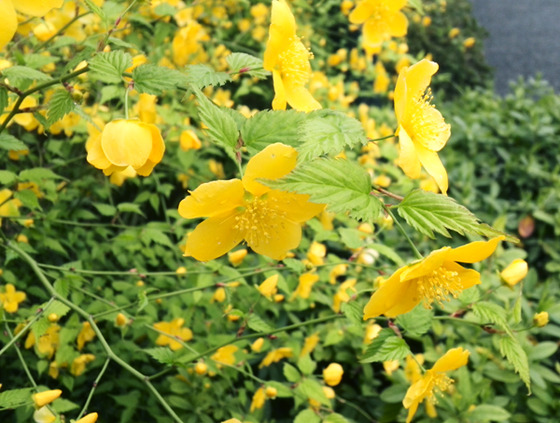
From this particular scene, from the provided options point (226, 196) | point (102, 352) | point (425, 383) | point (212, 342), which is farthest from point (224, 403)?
point (226, 196)

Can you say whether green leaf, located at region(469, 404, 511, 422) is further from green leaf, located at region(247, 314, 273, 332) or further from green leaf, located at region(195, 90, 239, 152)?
green leaf, located at region(195, 90, 239, 152)

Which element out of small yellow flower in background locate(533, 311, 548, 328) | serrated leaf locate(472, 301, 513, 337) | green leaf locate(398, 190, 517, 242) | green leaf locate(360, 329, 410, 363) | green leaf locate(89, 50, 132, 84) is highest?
green leaf locate(89, 50, 132, 84)

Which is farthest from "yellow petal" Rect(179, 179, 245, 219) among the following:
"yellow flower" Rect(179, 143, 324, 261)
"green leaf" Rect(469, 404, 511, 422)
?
"green leaf" Rect(469, 404, 511, 422)

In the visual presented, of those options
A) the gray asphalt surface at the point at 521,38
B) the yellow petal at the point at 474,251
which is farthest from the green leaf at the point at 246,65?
the gray asphalt surface at the point at 521,38

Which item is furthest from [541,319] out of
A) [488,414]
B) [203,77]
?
[203,77]

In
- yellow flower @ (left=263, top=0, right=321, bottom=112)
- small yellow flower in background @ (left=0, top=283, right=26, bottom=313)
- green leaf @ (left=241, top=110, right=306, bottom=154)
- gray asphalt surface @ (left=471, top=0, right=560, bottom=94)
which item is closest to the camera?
green leaf @ (left=241, top=110, right=306, bottom=154)

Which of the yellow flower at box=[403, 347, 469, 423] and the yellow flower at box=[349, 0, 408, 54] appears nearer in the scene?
the yellow flower at box=[403, 347, 469, 423]

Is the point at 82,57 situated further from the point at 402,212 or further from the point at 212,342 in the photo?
the point at 212,342

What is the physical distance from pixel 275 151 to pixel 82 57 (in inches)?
14.2

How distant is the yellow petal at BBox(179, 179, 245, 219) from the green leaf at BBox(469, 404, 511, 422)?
3.73 feet

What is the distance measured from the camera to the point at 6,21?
1.92ft

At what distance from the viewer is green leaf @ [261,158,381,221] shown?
617 mm

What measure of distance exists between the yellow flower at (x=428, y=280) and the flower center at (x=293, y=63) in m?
0.34

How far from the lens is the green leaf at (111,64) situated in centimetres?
76
